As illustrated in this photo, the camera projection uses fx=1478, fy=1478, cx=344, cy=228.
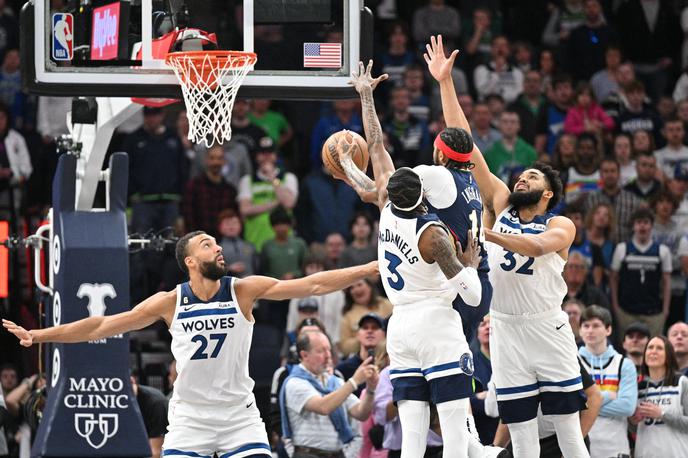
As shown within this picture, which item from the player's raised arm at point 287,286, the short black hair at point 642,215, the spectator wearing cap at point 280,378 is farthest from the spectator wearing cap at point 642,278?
the player's raised arm at point 287,286

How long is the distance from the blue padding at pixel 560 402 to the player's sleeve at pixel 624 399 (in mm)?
2278

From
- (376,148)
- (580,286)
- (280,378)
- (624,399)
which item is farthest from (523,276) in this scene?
(580,286)

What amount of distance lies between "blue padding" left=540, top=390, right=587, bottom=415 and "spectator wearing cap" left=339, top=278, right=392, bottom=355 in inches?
202

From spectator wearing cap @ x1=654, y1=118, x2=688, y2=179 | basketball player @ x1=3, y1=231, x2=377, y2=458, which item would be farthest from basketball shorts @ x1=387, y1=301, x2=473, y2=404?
spectator wearing cap @ x1=654, y1=118, x2=688, y2=179

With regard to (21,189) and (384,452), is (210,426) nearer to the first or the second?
(384,452)

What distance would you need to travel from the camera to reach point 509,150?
744 inches

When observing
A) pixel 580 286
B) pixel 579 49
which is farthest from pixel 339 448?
pixel 579 49

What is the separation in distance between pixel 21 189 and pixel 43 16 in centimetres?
671

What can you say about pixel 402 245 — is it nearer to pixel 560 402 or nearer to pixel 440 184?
pixel 440 184

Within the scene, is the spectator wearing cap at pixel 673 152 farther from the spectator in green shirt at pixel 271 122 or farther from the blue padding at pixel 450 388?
the blue padding at pixel 450 388

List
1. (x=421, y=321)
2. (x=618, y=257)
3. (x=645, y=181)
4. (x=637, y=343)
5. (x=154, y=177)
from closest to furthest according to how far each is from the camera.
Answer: (x=421, y=321) → (x=637, y=343) → (x=618, y=257) → (x=154, y=177) → (x=645, y=181)

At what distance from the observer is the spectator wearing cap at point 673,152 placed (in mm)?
18984

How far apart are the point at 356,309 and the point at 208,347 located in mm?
5844

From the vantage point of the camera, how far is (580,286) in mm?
16375
